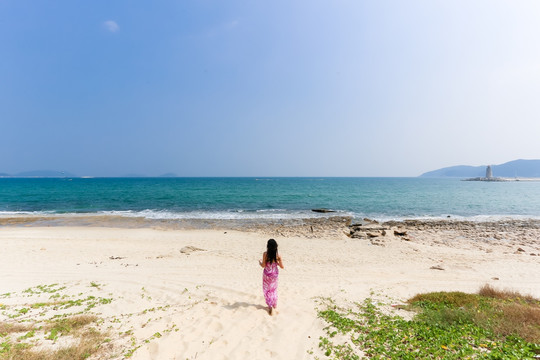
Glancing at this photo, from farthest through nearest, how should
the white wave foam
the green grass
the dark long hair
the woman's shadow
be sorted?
1. the white wave foam
2. the woman's shadow
3. the dark long hair
4. the green grass

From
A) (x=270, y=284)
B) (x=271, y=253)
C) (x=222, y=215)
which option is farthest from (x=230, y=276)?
(x=222, y=215)

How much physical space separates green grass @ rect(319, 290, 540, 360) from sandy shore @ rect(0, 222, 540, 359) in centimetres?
Answer: 78

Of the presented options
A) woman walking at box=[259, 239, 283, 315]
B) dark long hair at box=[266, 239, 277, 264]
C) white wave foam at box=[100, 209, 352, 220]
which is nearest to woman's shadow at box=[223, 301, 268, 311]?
woman walking at box=[259, 239, 283, 315]

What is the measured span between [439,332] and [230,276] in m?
8.40

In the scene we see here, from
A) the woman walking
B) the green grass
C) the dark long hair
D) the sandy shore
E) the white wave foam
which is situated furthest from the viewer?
the white wave foam

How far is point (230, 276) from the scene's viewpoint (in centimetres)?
1188

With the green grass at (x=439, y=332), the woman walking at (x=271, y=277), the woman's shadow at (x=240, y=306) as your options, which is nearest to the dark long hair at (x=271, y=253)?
the woman walking at (x=271, y=277)

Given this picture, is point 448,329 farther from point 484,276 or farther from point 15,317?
point 15,317

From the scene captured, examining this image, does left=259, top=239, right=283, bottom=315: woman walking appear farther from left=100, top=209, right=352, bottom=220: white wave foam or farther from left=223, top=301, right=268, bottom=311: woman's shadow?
left=100, top=209, right=352, bottom=220: white wave foam

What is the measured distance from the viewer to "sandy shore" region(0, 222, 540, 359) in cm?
647

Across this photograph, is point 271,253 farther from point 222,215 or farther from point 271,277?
point 222,215

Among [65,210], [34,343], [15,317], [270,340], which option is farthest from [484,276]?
[65,210]

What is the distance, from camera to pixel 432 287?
10328 mm

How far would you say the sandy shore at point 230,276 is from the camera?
647 centimetres
